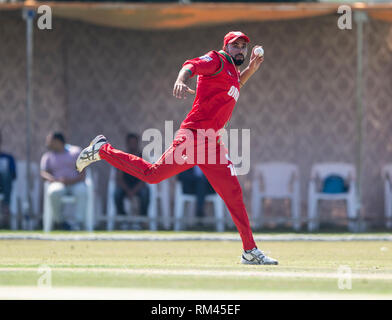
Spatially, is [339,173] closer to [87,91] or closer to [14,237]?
[87,91]

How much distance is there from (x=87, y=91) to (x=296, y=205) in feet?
14.2

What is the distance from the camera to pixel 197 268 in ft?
27.7

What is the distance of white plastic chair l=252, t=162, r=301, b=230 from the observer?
15516 millimetres

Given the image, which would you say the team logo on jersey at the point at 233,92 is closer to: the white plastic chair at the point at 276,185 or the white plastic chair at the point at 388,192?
the white plastic chair at the point at 276,185

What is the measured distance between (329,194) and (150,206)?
9.86ft

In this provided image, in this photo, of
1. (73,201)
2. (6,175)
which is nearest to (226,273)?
(73,201)

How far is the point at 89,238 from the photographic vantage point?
1273cm

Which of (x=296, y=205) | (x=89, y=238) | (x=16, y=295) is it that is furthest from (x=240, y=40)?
(x=296, y=205)

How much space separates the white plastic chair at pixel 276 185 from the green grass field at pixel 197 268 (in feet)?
10.3

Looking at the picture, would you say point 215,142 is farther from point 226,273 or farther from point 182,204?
→ point 182,204

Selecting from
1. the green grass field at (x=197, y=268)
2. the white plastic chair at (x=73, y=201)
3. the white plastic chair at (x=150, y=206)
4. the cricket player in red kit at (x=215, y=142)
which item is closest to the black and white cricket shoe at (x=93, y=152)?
the cricket player in red kit at (x=215, y=142)

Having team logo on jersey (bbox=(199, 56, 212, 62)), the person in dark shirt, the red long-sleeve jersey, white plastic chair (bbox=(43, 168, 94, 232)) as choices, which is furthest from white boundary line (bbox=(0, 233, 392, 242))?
team logo on jersey (bbox=(199, 56, 212, 62))

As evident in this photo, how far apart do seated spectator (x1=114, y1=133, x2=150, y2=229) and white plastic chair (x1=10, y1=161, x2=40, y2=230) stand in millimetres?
1429

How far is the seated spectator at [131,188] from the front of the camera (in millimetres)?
15109
